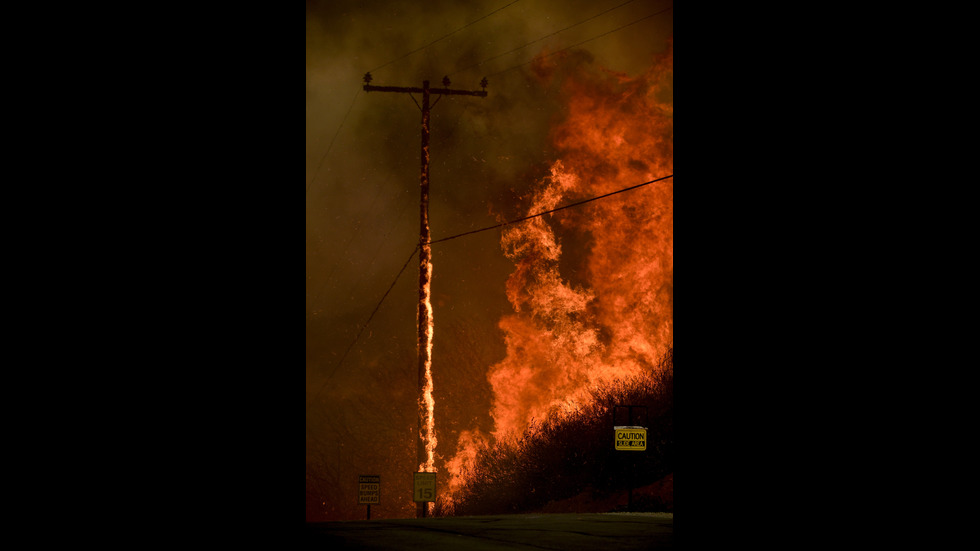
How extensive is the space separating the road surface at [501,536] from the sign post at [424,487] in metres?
6.43

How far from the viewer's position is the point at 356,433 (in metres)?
40.8

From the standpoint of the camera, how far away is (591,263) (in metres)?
34.2

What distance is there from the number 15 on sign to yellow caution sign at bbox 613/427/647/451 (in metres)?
4.34

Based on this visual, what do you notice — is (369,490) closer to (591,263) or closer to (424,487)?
(424,487)

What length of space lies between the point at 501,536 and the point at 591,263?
2444 centimetres

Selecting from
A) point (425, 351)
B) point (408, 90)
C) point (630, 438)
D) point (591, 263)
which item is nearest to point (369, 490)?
point (425, 351)

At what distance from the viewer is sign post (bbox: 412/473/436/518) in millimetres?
19562

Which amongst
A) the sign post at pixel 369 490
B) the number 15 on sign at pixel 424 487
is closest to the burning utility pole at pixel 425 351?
the number 15 on sign at pixel 424 487

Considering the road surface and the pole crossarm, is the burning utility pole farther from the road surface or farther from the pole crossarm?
the road surface

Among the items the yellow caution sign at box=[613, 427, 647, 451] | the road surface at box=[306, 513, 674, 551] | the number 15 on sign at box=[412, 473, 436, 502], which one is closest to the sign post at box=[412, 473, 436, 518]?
the number 15 on sign at box=[412, 473, 436, 502]

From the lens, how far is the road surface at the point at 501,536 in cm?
880
